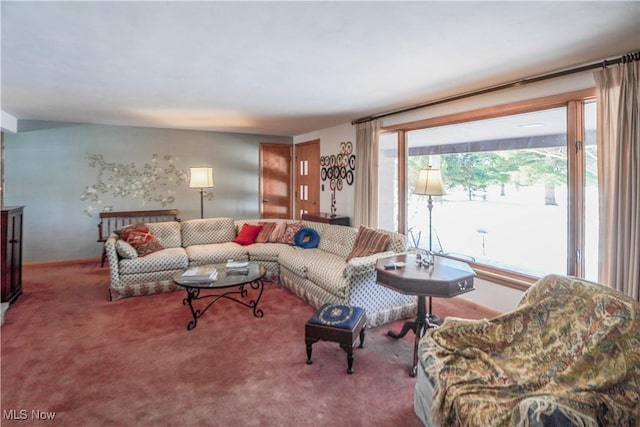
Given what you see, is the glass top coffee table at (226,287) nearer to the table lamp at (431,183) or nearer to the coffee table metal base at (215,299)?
the coffee table metal base at (215,299)

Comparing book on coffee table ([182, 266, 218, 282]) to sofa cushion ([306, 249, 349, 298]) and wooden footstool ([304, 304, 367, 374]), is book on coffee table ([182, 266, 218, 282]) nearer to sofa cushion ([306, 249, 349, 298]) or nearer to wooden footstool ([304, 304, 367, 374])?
sofa cushion ([306, 249, 349, 298])

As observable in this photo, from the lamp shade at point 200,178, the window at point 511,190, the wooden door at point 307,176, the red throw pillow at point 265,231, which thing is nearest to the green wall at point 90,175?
the wooden door at point 307,176

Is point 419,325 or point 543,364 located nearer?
point 543,364

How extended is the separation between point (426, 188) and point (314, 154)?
3927mm

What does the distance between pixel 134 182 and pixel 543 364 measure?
632 cm

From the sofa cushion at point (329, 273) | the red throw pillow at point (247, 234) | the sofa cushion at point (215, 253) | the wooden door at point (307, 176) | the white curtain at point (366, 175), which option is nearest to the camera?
the sofa cushion at point (329, 273)

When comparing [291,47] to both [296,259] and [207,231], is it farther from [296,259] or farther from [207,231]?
[207,231]

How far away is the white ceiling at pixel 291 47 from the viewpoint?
1895 millimetres

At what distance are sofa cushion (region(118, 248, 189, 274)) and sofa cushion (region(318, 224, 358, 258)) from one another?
185 cm

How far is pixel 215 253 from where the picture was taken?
4.51 metres

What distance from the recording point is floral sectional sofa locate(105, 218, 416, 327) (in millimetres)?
3167

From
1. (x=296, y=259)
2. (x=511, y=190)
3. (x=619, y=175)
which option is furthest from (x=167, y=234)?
(x=619, y=175)

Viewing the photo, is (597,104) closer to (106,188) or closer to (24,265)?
(106,188)

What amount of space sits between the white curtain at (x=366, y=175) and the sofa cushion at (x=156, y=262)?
2.61m
